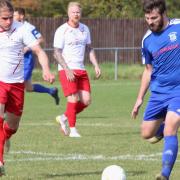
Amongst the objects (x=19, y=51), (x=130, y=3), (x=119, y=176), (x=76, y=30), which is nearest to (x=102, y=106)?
(x=76, y=30)

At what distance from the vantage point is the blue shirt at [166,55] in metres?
9.40

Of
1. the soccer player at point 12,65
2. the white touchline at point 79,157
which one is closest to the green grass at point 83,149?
the white touchline at point 79,157

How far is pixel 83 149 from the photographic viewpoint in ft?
39.8

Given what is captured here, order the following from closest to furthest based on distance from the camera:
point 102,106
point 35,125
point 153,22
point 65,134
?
point 153,22
point 65,134
point 35,125
point 102,106

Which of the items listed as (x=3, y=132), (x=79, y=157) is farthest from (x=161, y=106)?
(x=79, y=157)

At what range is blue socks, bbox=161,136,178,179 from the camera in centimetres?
880

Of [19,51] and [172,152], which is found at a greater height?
[19,51]

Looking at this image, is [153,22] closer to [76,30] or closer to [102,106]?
[76,30]

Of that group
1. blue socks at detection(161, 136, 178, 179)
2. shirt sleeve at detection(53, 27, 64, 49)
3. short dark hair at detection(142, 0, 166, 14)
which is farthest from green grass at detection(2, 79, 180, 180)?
short dark hair at detection(142, 0, 166, 14)

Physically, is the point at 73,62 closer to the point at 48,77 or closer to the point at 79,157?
the point at 79,157

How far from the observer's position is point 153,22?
9273 mm

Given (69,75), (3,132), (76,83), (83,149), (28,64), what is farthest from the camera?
(28,64)

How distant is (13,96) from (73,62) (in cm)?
441

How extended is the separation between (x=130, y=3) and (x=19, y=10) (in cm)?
2793
